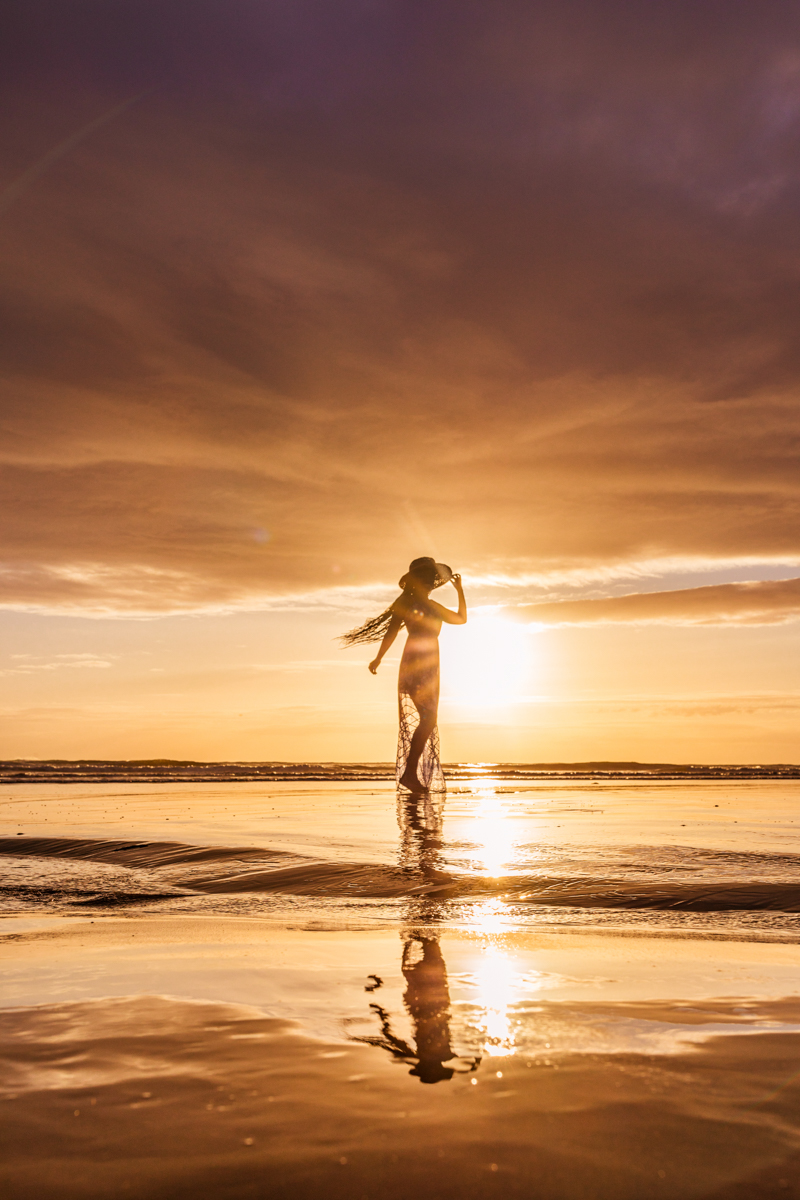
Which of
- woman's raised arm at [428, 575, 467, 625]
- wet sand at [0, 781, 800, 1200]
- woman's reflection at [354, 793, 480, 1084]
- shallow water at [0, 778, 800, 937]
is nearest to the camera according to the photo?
wet sand at [0, 781, 800, 1200]

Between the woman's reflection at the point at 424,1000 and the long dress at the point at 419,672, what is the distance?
22.9 feet

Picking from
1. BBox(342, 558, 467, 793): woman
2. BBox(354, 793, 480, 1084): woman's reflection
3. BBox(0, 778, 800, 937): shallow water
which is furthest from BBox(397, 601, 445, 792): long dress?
BBox(354, 793, 480, 1084): woman's reflection

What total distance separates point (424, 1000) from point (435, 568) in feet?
35.8

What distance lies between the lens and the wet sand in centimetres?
202

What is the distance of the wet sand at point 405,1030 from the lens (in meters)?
2.02

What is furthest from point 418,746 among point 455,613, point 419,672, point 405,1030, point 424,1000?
point 405,1030

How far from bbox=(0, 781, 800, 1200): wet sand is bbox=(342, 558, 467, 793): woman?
270 inches

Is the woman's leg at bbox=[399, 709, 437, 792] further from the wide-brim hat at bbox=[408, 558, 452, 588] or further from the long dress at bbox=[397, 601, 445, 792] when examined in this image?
the wide-brim hat at bbox=[408, 558, 452, 588]

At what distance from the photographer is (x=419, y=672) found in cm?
1403

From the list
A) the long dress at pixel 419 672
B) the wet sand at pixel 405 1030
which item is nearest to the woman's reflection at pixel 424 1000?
the wet sand at pixel 405 1030

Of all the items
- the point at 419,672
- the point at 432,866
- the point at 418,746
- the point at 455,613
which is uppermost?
the point at 455,613

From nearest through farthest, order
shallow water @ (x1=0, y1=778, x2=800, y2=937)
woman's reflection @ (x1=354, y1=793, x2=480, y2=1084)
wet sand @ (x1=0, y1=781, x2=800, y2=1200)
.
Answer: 1. wet sand @ (x1=0, y1=781, x2=800, y2=1200)
2. woman's reflection @ (x1=354, y1=793, x2=480, y2=1084)
3. shallow water @ (x1=0, y1=778, x2=800, y2=937)

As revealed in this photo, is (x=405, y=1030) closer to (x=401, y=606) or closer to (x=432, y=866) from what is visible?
(x=432, y=866)

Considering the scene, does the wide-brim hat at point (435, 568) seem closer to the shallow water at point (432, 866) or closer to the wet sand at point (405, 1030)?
the shallow water at point (432, 866)
